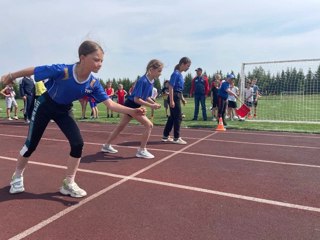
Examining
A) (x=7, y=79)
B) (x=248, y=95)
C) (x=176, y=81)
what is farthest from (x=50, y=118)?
(x=248, y=95)

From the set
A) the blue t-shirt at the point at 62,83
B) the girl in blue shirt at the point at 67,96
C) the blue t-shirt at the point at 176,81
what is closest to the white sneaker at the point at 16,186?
the girl in blue shirt at the point at 67,96

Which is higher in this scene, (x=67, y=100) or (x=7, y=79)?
(x=7, y=79)

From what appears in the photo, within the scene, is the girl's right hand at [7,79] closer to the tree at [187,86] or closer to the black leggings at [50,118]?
the black leggings at [50,118]

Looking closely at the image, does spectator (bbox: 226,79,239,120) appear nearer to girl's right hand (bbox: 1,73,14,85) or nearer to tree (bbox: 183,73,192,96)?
girl's right hand (bbox: 1,73,14,85)

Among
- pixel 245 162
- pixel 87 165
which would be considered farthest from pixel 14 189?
pixel 245 162

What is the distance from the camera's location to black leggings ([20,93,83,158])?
417cm

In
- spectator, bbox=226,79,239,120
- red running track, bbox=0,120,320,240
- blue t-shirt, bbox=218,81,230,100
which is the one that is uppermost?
blue t-shirt, bbox=218,81,230,100

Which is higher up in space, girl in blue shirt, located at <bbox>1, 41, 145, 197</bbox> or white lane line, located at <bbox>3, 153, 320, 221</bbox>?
girl in blue shirt, located at <bbox>1, 41, 145, 197</bbox>

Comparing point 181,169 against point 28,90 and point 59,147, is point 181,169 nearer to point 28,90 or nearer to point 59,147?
point 59,147

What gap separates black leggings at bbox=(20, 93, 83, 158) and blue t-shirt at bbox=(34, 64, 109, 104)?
10 centimetres

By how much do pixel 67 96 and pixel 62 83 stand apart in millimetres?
171

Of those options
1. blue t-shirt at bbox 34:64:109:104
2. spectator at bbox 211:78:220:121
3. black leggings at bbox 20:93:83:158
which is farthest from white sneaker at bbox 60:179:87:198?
spectator at bbox 211:78:220:121

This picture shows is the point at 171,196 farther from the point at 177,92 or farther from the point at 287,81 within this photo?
the point at 287,81

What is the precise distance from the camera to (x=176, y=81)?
27.3ft
